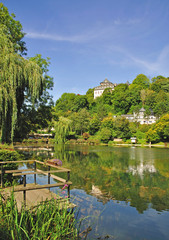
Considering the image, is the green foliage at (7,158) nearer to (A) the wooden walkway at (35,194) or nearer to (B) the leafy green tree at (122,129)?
(A) the wooden walkway at (35,194)

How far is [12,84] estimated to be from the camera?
13.8 m

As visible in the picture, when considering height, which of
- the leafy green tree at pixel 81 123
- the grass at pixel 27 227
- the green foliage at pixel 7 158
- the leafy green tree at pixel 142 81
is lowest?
the grass at pixel 27 227

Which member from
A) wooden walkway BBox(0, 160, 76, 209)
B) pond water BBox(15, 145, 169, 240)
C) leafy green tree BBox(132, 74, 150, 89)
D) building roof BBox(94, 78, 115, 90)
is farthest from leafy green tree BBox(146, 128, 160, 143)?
building roof BBox(94, 78, 115, 90)

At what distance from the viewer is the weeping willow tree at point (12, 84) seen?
1339cm

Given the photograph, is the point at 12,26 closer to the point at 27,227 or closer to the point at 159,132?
the point at 27,227

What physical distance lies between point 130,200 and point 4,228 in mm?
5807

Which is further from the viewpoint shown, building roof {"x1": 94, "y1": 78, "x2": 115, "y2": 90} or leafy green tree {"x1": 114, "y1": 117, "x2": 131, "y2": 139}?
building roof {"x1": 94, "y1": 78, "x2": 115, "y2": 90}

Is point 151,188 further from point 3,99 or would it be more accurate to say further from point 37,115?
point 37,115

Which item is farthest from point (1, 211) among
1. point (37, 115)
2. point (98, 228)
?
point (37, 115)

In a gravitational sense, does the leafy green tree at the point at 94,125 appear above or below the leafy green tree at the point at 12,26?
below

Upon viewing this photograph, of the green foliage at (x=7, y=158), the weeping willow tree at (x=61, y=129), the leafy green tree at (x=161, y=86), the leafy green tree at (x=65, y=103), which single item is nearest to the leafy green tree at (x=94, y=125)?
the weeping willow tree at (x=61, y=129)

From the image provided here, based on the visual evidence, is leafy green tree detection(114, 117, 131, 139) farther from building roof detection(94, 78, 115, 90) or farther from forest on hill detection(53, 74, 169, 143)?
building roof detection(94, 78, 115, 90)

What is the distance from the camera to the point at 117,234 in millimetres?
5332

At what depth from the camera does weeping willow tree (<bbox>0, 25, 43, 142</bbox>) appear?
43.9ft
